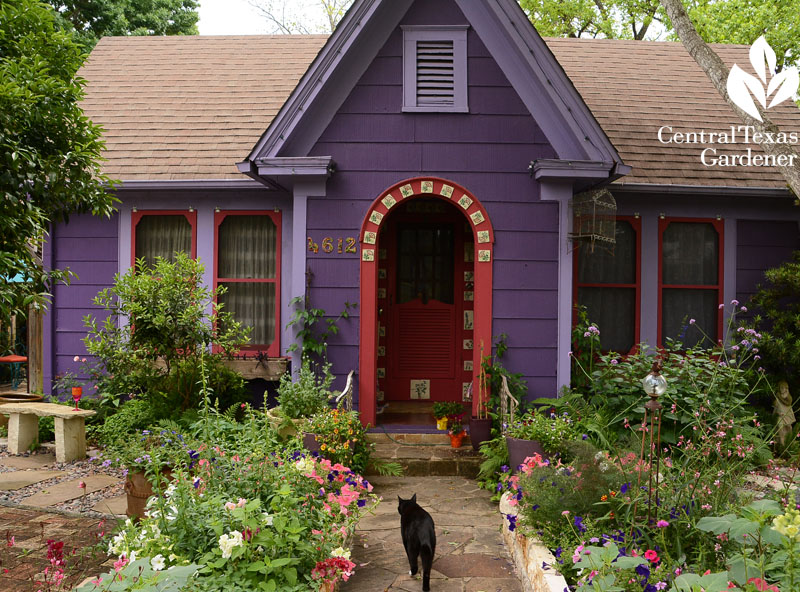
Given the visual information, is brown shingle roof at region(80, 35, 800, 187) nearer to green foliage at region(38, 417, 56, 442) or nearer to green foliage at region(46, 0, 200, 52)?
green foliage at region(38, 417, 56, 442)

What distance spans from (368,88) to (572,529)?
5.28m

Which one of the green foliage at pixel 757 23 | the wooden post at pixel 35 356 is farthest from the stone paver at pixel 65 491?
the green foliage at pixel 757 23

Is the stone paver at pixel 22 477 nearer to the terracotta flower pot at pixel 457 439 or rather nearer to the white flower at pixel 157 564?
the terracotta flower pot at pixel 457 439

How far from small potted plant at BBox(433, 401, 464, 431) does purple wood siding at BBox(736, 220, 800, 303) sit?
14.1ft

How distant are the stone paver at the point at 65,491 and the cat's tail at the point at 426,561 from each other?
371 cm

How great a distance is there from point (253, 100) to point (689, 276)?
6.82 m

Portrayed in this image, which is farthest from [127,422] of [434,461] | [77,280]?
[434,461]

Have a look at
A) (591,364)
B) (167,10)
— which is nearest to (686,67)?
(591,364)

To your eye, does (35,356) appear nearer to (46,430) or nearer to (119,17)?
(46,430)

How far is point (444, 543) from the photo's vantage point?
5012 millimetres

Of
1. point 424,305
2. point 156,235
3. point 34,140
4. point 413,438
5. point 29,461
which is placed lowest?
point 29,461

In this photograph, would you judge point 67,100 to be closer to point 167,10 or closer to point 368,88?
point 368,88

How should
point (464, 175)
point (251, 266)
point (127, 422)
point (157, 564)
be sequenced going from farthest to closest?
point (251, 266) → point (127, 422) → point (464, 175) → point (157, 564)

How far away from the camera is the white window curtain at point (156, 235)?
8695 millimetres
